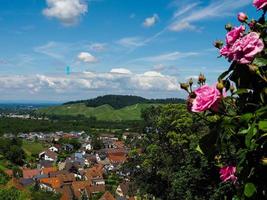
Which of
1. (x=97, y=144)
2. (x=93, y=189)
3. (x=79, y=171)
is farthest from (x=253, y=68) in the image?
(x=97, y=144)

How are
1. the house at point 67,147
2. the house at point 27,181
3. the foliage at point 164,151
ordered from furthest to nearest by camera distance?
the house at point 67,147 < the house at point 27,181 < the foliage at point 164,151

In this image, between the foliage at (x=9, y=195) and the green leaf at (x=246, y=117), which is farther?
the foliage at (x=9, y=195)

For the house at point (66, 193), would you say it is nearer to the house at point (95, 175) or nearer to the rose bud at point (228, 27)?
the house at point (95, 175)

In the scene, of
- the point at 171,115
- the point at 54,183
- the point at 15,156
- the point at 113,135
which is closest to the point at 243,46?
the point at 171,115

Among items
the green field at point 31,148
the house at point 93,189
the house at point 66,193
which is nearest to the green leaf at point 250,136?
the house at point 66,193

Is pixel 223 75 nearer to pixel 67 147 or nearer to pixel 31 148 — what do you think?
pixel 31 148

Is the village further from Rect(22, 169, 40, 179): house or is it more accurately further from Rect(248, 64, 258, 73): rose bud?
Rect(248, 64, 258, 73): rose bud

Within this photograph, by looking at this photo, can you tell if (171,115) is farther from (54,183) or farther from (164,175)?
(54,183)
